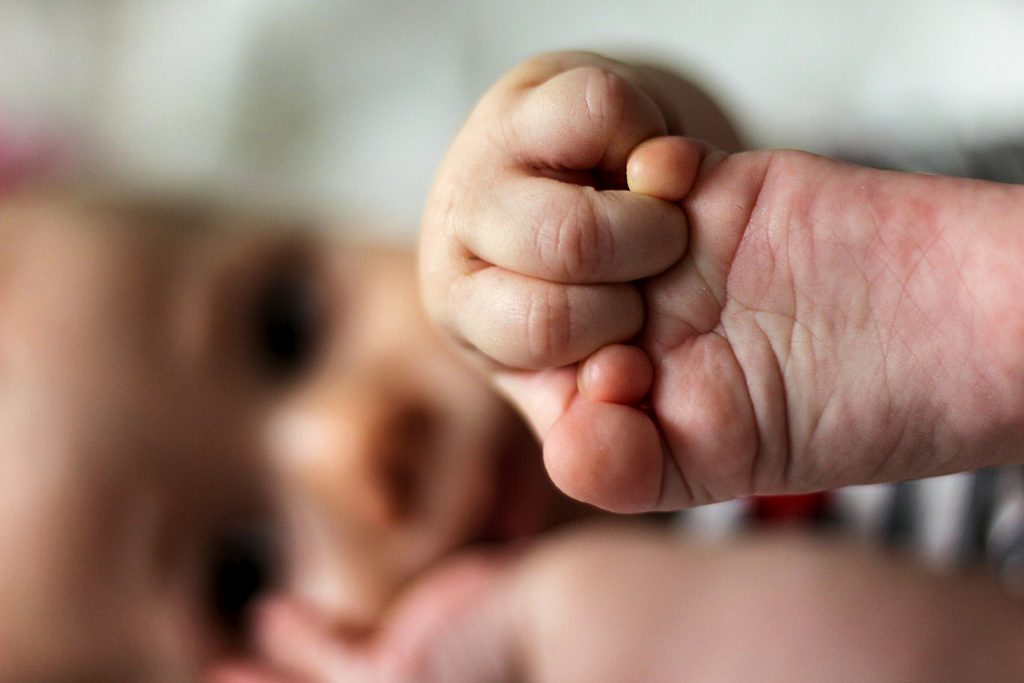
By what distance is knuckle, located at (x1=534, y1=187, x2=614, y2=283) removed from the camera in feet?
1.08

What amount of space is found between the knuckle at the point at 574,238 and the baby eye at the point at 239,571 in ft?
1.66

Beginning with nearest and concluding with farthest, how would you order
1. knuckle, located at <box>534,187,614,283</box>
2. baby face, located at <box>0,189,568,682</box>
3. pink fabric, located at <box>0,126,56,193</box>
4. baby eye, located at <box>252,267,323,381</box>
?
knuckle, located at <box>534,187,614,283</box>, baby face, located at <box>0,189,568,682</box>, baby eye, located at <box>252,267,323,381</box>, pink fabric, located at <box>0,126,56,193</box>

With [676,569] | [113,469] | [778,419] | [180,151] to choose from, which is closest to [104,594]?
[113,469]

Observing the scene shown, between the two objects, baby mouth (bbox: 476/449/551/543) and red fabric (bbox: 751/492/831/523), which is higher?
red fabric (bbox: 751/492/831/523)

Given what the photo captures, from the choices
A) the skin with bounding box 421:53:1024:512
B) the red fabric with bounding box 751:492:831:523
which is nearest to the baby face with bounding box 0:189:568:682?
the red fabric with bounding box 751:492:831:523

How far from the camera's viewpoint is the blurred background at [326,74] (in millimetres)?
1048

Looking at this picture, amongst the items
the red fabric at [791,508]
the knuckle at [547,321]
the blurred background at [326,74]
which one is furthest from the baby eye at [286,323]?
the knuckle at [547,321]

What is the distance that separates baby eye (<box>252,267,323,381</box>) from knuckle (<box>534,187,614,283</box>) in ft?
1.61

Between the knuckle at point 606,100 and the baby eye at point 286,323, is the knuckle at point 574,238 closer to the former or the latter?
the knuckle at point 606,100

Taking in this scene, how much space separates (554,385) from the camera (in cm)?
36

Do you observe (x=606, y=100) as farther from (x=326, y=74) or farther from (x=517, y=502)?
(x=326, y=74)

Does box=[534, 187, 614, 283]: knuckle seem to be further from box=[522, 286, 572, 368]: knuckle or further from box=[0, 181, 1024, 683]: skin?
box=[0, 181, 1024, 683]: skin

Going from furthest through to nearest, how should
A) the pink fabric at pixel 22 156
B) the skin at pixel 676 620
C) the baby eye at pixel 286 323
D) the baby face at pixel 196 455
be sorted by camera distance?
the pink fabric at pixel 22 156 < the baby eye at pixel 286 323 < the baby face at pixel 196 455 < the skin at pixel 676 620

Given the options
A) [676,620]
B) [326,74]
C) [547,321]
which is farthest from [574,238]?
[326,74]
